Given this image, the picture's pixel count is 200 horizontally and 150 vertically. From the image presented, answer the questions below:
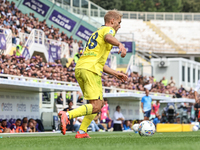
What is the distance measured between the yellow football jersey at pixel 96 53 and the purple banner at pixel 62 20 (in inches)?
1009

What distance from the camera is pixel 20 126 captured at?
16438 millimetres

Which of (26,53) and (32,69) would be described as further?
(26,53)

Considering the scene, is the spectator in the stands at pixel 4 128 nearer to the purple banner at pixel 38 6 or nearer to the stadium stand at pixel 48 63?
the stadium stand at pixel 48 63

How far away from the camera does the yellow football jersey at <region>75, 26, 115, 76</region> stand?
7.07 meters

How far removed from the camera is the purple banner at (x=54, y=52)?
85.1 feet

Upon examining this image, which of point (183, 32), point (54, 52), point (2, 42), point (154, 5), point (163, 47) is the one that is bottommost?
point (2, 42)

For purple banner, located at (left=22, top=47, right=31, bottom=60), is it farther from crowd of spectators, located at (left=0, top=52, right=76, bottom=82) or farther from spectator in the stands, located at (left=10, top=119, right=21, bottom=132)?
spectator in the stands, located at (left=10, top=119, right=21, bottom=132)

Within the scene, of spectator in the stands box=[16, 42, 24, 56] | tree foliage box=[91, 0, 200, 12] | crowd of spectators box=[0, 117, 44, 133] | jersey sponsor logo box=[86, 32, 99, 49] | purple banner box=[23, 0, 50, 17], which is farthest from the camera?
tree foliage box=[91, 0, 200, 12]

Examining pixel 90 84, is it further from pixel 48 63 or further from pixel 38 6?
pixel 38 6

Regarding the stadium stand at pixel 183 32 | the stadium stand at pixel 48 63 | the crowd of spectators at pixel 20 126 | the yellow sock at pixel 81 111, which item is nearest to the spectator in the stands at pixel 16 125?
the crowd of spectators at pixel 20 126

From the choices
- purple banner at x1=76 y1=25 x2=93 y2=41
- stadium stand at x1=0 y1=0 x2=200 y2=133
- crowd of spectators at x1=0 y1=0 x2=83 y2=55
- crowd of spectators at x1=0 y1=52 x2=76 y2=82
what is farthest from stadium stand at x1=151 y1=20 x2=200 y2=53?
crowd of spectators at x1=0 y1=52 x2=76 y2=82

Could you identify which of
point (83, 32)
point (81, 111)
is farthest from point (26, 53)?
point (81, 111)

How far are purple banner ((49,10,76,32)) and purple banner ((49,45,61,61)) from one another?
6632 millimetres

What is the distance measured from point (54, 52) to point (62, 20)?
7.80 meters
